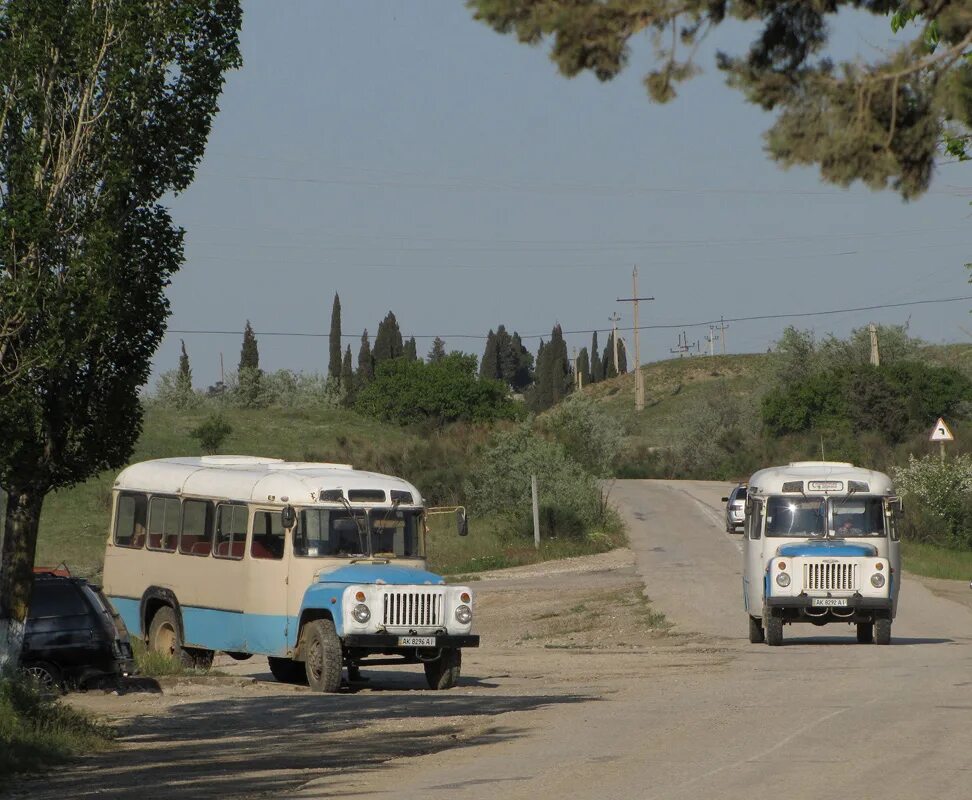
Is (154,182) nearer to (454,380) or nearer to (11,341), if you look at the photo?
(11,341)

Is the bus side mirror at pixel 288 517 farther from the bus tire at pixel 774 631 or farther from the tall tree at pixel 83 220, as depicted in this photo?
the bus tire at pixel 774 631

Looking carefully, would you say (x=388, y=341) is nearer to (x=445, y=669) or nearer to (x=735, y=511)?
(x=735, y=511)

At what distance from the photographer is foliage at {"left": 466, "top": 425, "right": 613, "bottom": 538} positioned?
50719 millimetres

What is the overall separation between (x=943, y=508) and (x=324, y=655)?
3280 cm

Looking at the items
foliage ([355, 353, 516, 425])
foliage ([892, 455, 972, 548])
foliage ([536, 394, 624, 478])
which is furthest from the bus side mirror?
foliage ([355, 353, 516, 425])

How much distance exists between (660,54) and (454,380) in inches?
3509

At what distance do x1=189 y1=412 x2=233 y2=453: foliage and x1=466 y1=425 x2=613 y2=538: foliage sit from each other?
45.5 ft

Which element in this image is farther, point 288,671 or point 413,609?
point 288,671

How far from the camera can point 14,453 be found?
15656 millimetres

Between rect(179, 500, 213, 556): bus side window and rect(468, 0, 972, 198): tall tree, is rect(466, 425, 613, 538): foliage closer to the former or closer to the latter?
rect(179, 500, 213, 556): bus side window

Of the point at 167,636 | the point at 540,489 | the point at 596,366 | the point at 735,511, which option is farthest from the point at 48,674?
the point at 596,366

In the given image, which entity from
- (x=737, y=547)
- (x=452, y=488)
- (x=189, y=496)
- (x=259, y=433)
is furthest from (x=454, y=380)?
(x=189, y=496)

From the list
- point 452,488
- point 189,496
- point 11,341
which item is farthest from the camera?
point 452,488

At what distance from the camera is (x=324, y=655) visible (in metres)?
19.9
